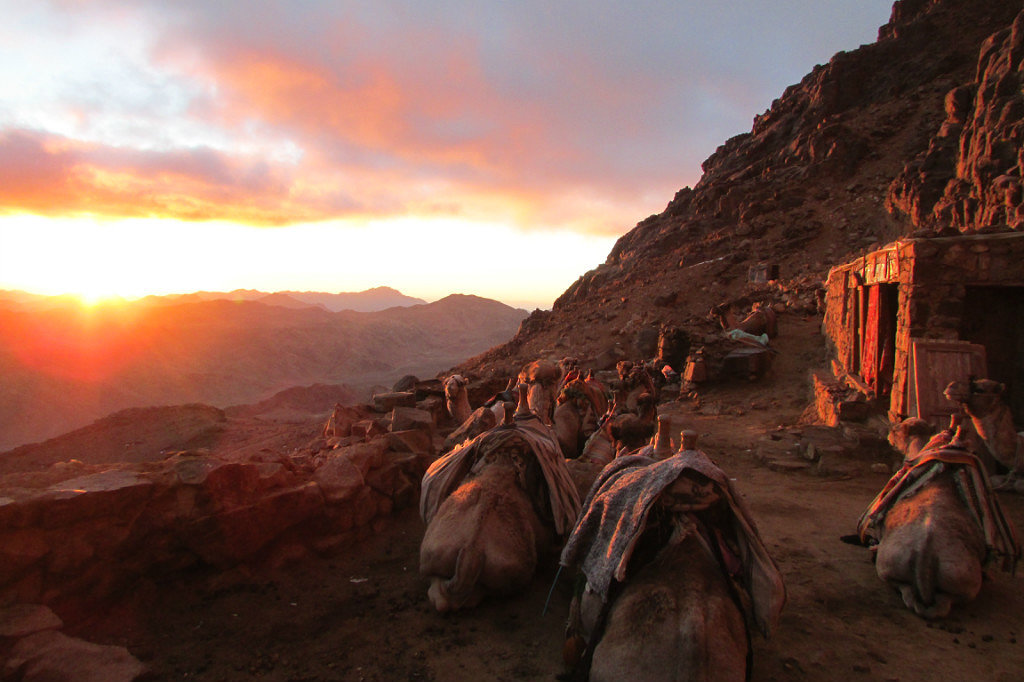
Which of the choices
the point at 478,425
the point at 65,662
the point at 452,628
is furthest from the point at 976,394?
the point at 65,662

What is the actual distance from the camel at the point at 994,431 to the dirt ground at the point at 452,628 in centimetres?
197

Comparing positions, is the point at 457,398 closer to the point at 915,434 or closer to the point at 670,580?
the point at 915,434

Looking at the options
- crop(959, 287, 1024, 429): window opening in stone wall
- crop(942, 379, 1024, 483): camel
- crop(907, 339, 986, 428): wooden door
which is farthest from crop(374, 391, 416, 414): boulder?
crop(959, 287, 1024, 429): window opening in stone wall

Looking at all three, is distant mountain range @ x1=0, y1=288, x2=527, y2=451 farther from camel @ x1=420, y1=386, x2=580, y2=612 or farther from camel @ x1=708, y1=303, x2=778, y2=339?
camel @ x1=420, y1=386, x2=580, y2=612

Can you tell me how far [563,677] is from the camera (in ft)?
12.4

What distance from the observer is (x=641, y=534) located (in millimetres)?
3539

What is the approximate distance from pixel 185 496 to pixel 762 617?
14.9 feet

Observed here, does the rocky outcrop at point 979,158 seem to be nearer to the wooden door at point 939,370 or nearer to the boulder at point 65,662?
the wooden door at point 939,370

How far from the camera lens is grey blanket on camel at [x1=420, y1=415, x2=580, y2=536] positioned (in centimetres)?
523

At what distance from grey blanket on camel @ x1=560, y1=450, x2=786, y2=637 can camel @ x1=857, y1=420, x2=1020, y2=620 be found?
1810mm

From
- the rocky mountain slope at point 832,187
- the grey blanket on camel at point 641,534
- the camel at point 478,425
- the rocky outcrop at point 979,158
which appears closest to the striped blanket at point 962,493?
the grey blanket on camel at point 641,534

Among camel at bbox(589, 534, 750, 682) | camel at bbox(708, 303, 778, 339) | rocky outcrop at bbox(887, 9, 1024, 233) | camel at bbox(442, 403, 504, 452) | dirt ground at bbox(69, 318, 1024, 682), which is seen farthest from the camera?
rocky outcrop at bbox(887, 9, 1024, 233)

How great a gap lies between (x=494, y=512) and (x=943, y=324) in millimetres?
7071

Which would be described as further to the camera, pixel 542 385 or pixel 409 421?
pixel 409 421
